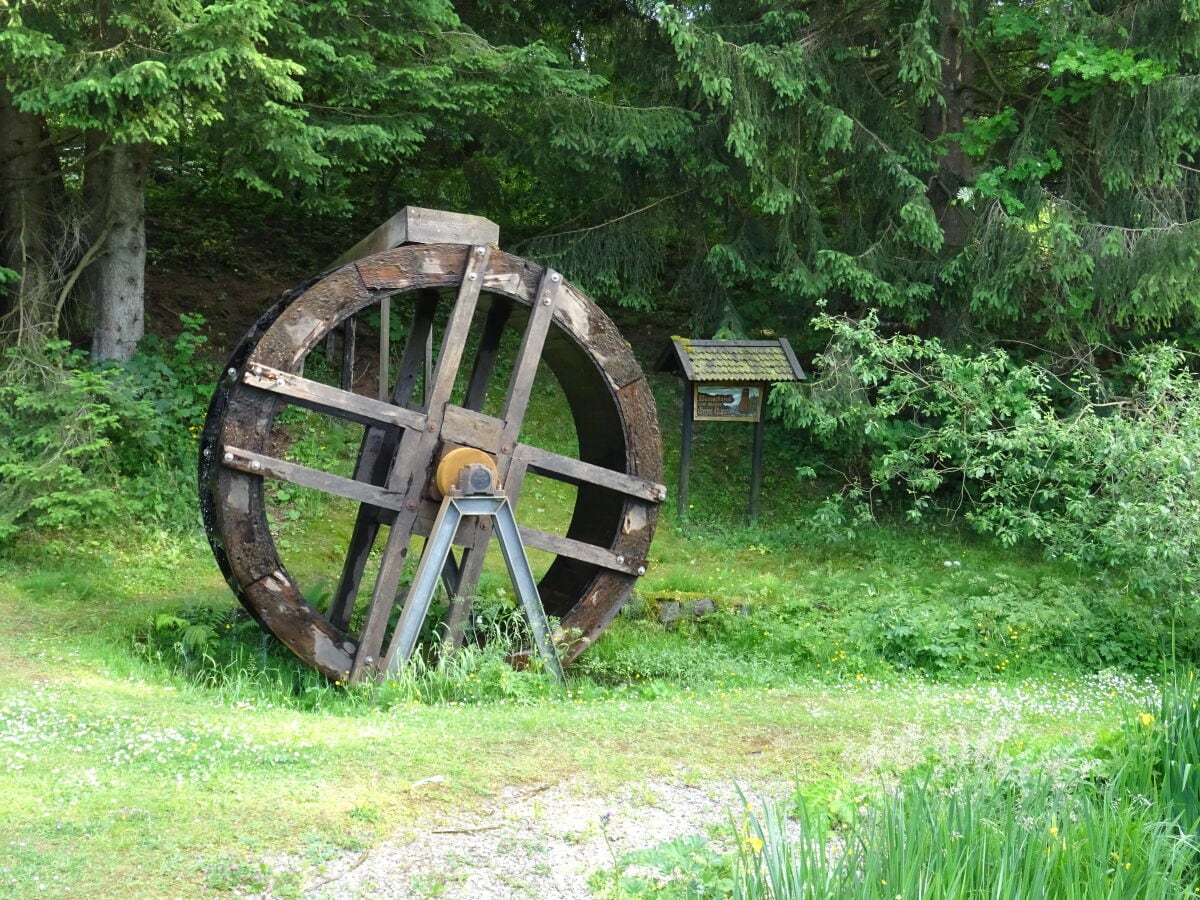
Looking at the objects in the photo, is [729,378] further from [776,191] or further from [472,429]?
[472,429]

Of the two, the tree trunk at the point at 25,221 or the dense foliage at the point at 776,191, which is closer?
the dense foliage at the point at 776,191

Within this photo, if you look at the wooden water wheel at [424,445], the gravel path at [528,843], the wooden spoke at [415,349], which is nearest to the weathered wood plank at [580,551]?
the wooden water wheel at [424,445]

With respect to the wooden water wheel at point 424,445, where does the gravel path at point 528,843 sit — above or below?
below

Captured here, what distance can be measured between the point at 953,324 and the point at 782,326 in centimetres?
188

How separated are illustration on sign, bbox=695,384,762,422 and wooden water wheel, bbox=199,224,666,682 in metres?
2.55

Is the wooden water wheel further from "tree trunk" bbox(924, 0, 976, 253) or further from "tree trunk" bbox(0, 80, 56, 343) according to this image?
"tree trunk" bbox(924, 0, 976, 253)

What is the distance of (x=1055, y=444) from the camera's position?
814 cm

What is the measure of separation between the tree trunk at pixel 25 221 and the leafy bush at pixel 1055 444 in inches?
251

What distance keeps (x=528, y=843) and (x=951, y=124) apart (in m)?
10.1

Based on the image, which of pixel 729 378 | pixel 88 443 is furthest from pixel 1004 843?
pixel 729 378

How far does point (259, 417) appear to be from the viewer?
643 centimetres

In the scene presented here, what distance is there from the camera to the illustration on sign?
10617 millimetres

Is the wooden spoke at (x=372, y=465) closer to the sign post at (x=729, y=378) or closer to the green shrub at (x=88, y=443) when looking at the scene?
the green shrub at (x=88, y=443)

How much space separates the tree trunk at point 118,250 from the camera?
31.5 ft
